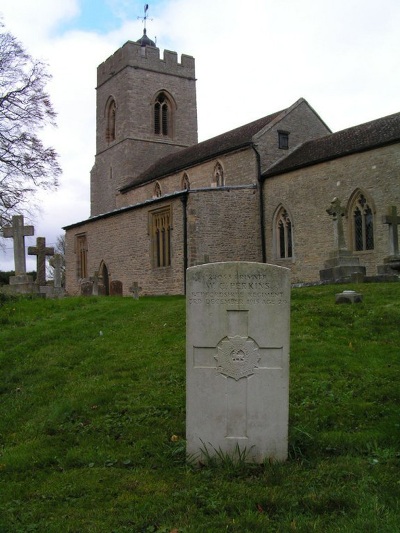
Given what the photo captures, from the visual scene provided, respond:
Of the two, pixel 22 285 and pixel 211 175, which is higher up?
pixel 211 175

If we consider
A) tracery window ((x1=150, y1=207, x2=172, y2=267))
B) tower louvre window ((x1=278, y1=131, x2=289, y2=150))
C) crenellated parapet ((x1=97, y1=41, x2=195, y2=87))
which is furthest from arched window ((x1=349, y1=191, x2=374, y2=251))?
crenellated parapet ((x1=97, y1=41, x2=195, y2=87))

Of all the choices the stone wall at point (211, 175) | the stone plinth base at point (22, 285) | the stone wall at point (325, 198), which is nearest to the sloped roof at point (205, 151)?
the stone wall at point (211, 175)

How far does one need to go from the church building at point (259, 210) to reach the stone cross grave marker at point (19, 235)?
393 cm

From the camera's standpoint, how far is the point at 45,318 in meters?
11.7

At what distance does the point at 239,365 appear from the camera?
501 centimetres

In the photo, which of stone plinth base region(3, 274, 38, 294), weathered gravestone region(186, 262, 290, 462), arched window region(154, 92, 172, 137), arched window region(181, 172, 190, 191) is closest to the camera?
weathered gravestone region(186, 262, 290, 462)

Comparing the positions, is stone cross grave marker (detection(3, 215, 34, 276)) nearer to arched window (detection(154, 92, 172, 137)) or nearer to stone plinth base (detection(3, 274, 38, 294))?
stone plinth base (detection(3, 274, 38, 294))

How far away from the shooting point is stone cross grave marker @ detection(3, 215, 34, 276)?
16.0 meters

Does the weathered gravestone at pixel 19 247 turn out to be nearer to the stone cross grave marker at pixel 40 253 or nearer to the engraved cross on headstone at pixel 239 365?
the stone cross grave marker at pixel 40 253

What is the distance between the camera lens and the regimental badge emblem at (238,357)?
501cm

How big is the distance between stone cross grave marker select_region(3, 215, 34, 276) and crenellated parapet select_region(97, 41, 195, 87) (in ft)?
74.6

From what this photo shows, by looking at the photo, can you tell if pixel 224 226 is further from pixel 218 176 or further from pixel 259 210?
pixel 218 176

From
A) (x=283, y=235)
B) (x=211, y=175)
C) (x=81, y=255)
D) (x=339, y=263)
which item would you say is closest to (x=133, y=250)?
(x=211, y=175)

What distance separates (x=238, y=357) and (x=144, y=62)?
3442 cm
